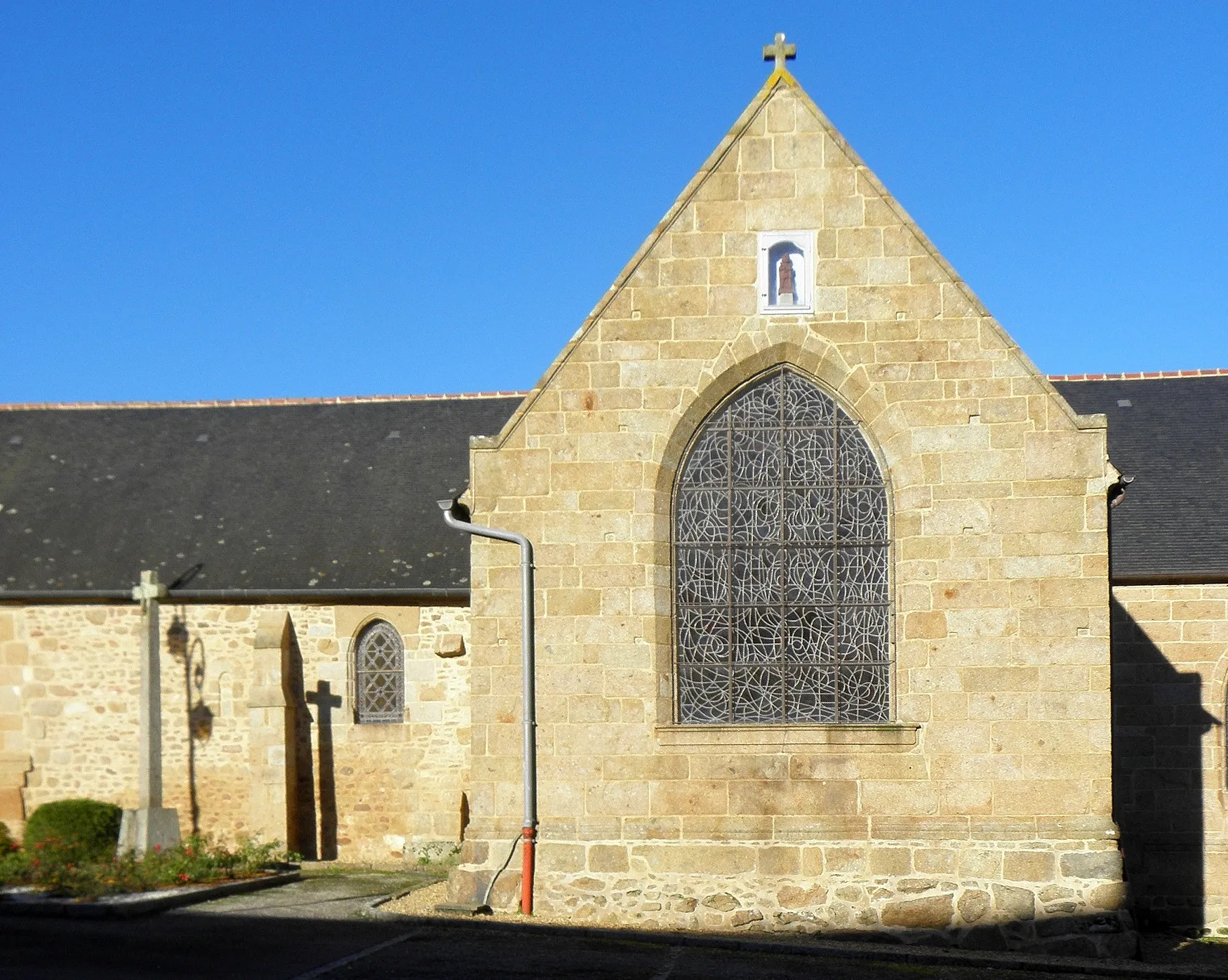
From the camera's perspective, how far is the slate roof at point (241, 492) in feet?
59.2

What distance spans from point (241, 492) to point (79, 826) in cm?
493

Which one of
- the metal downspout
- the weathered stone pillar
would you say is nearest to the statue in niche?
the metal downspout

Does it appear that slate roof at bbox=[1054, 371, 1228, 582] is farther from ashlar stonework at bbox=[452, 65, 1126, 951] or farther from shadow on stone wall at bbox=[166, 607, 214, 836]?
shadow on stone wall at bbox=[166, 607, 214, 836]

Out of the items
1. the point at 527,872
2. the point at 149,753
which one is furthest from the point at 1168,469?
the point at 149,753

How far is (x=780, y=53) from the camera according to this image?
12211 millimetres

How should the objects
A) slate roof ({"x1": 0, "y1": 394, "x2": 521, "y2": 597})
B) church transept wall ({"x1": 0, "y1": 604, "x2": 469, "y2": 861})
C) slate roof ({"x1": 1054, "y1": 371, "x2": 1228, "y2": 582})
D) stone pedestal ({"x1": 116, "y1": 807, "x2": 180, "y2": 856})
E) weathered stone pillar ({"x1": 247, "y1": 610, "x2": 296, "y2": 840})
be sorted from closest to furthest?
stone pedestal ({"x1": 116, "y1": 807, "x2": 180, "y2": 856})
slate roof ({"x1": 1054, "y1": 371, "x2": 1228, "y2": 582})
weathered stone pillar ({"x1": 247, "y1": 610, "x2": 296, "y2": 840})
church transept wall ({"x1": 0, "y1": 604, "x2": 469, "y2": 861})
slate roof ({"x1": 0, "y1": 394, "x2": 521, "y2": 597})

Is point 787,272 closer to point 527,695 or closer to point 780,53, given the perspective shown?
point 780,53

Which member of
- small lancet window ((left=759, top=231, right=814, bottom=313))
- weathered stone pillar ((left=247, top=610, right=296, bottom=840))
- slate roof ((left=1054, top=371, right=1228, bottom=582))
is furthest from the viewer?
weathered stone pillar ((left=247, top=610, right=296, bottom=840))

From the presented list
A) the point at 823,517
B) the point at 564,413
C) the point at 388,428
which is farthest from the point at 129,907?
the point at 388,428

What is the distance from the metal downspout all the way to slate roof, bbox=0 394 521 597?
5.42 meters

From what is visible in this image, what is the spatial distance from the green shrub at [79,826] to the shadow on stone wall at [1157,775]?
11.3 m

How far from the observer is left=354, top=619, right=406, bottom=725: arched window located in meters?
17.7

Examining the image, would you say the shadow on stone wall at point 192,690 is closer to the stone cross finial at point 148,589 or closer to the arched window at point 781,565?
the stone cross finial at point 148,589

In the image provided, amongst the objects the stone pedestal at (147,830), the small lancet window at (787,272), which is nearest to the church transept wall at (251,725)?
the stone pedestal at (147,830)
